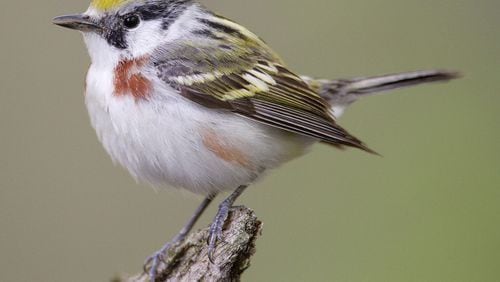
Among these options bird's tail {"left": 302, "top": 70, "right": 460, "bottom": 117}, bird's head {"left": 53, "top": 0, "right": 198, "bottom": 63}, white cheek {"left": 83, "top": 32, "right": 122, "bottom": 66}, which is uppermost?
bird's tail {"left": 302, "top": 70, "right": 460, "bottom": 117}

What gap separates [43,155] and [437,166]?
3069 mm

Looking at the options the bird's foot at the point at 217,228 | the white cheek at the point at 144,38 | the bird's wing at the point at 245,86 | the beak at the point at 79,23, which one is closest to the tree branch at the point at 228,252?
the bird's foot at the point at 217,228

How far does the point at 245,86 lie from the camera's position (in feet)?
19.3

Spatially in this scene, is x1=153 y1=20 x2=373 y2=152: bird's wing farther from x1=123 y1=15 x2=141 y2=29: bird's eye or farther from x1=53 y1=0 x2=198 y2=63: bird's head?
x1=123 y1=15 x2=141 y2=29: bird's eye

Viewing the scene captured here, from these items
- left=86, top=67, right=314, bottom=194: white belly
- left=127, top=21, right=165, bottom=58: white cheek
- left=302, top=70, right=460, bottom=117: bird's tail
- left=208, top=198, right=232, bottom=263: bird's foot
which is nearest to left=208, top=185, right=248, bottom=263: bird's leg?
left=208, top=198, right=232, bottom=263: bird's foot

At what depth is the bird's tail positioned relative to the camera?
6.57 m

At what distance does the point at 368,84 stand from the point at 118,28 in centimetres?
168

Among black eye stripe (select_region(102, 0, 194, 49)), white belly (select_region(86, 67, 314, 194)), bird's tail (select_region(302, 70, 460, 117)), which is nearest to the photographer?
white belly (select_region(86, 67, 314, 194))

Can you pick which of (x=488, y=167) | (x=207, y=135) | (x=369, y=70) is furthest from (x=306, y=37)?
(x=207, y=135)

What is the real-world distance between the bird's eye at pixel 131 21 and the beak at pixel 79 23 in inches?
5.7

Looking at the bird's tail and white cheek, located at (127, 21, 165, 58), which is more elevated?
the bird's tail

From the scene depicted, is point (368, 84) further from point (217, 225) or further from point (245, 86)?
point (217, 225)

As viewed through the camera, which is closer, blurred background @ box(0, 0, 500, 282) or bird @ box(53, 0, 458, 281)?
bird @ box(53, 0, 458, 281)

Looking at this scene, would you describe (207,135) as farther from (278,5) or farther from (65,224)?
(278,5)
